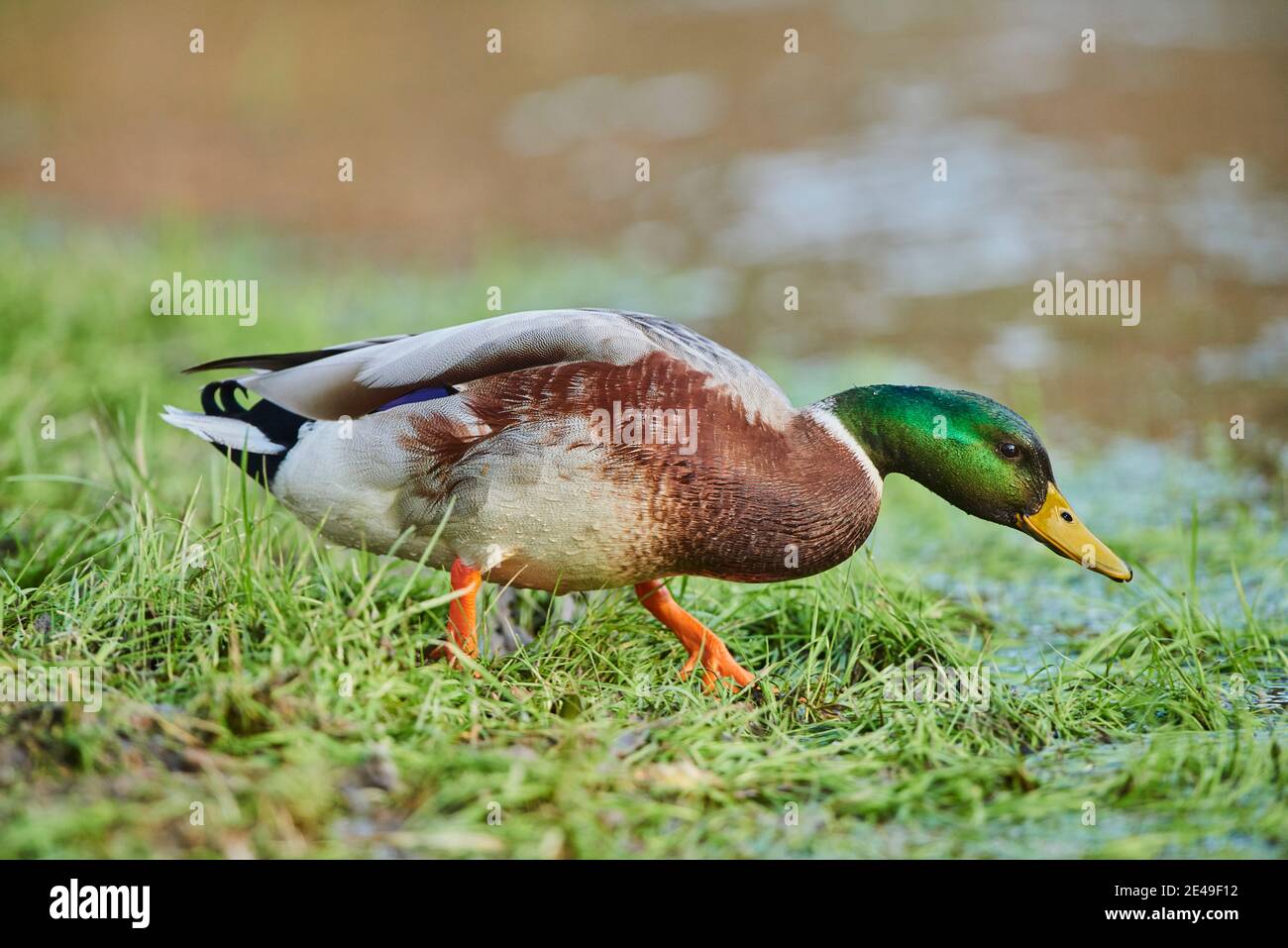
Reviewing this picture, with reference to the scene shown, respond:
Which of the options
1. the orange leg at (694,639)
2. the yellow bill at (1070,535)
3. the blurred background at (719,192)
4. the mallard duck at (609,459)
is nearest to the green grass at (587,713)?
the orange leg at (694,639)

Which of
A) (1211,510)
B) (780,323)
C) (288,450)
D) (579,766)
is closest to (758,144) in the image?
(780,323)

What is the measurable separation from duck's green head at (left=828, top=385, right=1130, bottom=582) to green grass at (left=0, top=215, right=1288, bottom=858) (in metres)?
0.38

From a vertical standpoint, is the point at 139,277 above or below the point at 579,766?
above

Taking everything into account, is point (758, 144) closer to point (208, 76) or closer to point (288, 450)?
point (208, 76)

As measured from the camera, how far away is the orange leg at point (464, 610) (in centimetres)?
364

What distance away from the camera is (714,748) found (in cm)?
328

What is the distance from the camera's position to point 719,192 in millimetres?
9844

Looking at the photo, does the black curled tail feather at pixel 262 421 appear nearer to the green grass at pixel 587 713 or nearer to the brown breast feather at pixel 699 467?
the green grass at pixel 587 713

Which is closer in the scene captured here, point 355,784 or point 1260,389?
point 355,784

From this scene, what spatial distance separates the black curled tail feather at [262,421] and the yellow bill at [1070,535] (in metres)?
1.94

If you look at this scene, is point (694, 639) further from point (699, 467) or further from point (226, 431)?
point (226, 431)

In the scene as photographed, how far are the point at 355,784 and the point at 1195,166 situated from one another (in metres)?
8.39

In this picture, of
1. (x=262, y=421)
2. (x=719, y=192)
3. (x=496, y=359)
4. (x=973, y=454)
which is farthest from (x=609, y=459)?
(x=719, y=192)
